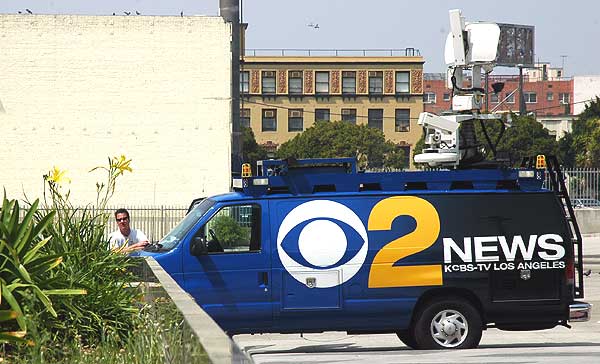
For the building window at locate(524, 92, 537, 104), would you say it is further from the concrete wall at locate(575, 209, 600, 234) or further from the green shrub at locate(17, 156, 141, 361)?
the green shrub at locate(17, 156, 141, 361)

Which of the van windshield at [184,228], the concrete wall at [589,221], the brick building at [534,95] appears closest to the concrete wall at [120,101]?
the concrete wall at [589,221]

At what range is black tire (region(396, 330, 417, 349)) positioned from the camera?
12232 mm

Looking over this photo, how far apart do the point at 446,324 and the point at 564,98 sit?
5207 inches

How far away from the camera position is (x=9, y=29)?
40562mm

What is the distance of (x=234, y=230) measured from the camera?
12.0 metres

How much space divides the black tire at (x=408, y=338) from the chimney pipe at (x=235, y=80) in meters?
15.9

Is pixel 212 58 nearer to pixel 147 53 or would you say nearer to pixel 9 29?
pixel 147 53

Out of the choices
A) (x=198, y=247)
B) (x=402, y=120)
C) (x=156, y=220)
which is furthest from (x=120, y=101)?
(x=402, y=120)

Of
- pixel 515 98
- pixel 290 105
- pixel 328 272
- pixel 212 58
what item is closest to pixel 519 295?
pixel 328 272

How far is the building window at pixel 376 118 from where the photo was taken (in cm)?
10212

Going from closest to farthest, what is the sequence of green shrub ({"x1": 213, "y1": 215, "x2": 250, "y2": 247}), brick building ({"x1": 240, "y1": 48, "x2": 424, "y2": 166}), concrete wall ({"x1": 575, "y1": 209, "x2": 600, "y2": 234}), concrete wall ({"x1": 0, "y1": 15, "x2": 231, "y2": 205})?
green shrub ({"x1": 213, "y1": 215, "x2": 250, "y2": 247}), concrete wall ({"x1": 0, "y1": 15, "x2": 231, "y2": 205}), concrete wall ({"x1": 575, "y1": 209, "x2": 600, "y2": 234}), brick building ({"x1": 240, "y1": 48, "x2": 424, "y2": 166})

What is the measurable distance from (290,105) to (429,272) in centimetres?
9012

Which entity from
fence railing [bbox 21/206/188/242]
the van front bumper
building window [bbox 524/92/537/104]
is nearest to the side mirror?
the van front bumper

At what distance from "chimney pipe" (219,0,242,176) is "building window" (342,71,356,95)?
66828 mm
